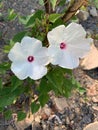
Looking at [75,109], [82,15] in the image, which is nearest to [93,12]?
[82,15]

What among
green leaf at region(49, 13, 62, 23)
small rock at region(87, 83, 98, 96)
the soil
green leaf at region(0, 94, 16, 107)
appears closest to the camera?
green leaf at region(49, 13, 62, 23)

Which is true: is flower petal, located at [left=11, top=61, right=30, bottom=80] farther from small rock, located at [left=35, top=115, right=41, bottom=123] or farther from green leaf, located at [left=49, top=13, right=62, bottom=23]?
small rock, located at [left=35, top=115, right=41, bottom=123]

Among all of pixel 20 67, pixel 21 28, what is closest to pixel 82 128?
pixel 21 28

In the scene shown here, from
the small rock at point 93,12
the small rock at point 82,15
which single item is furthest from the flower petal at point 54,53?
the small rock at point 93,12

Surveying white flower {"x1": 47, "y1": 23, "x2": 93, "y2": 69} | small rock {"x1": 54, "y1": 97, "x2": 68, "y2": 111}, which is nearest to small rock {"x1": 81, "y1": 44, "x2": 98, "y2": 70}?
small rock {"x1": 54, "y1": 97, "x2": 68, "y2": 111}

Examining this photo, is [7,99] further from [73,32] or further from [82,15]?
[82,15]

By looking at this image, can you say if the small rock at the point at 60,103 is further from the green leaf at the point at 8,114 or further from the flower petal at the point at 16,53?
the flower petal at the point at 16,53
